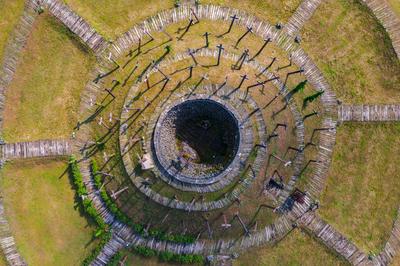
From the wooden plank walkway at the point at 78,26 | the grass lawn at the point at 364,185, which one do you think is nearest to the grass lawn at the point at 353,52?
the grass lawn at the point at 364,185

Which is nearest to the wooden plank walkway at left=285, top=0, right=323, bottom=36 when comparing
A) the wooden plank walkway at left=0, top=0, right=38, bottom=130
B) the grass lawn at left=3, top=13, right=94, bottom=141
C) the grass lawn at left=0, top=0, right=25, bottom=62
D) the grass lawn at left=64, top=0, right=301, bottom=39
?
the grass lawn at left=64, top=0, right=301, bottom=39

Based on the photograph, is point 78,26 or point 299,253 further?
point 78,26

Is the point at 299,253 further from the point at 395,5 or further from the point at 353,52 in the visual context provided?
the point at 395,5

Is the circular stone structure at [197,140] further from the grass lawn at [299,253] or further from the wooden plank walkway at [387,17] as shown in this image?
→ the wooden plank walkway at [387,17]

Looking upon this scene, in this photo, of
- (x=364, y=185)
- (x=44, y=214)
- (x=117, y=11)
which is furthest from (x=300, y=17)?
(x=44, y=214)

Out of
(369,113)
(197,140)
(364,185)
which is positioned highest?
(369,113)

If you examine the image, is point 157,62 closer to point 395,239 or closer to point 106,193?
point 106,193
